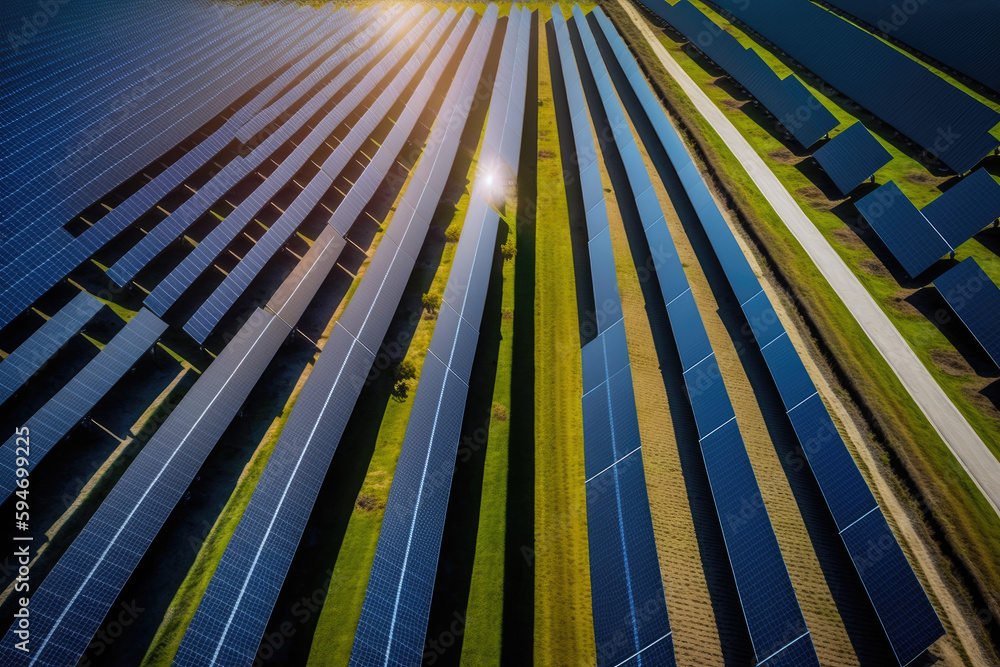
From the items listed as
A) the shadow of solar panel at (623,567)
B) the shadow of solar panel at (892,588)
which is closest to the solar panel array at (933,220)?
the shadow of solar panel at (892,588)

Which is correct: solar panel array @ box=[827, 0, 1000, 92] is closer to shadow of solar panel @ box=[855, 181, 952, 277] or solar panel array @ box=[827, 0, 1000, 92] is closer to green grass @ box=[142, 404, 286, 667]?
shadow of solar panel @ box=[855, 181, 952, 277]

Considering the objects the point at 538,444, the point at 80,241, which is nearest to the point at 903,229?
the point at 538,444

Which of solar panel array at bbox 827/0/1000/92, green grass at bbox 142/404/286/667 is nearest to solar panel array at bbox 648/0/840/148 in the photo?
solar panel array at bbox 827/0/1000/92

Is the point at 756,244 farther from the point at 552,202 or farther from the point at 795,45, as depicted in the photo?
the point at 795,45

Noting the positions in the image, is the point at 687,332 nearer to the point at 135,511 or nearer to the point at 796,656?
the point at 796,656

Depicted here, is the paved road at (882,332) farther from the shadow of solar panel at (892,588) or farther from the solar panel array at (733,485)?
the solar panel array at (733,485)

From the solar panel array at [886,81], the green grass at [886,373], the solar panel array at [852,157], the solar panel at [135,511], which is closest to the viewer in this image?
the solar panel at [135,511]
